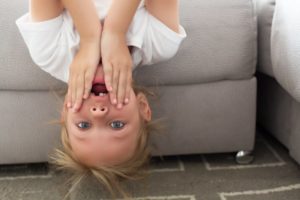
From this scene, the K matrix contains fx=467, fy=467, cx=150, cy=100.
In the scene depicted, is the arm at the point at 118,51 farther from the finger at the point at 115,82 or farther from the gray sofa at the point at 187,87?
the gray sofa at the point at 187,87

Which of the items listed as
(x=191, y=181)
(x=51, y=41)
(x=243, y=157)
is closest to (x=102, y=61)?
(x=51, y=41)

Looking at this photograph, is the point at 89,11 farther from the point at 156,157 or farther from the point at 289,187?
the point at 289,187

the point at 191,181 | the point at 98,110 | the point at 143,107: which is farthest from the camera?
the point at 191,181

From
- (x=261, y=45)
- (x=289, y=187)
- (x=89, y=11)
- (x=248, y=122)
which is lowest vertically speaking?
(x=289, y=187)

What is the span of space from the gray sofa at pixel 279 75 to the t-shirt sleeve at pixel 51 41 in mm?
450

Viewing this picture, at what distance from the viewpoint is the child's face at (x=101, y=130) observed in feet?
3.02

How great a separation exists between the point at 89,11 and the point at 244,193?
0.53m

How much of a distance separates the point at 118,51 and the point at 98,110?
130mm

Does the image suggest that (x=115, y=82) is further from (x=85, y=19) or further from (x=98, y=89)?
(x=85, y=19)

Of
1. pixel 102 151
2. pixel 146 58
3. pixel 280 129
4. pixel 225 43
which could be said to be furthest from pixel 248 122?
pixel 102 151

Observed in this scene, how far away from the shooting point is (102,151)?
0.92 meters

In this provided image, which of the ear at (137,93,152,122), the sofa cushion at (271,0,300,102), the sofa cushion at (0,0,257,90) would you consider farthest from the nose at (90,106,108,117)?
the sofa cushion at (271,0,300,102)

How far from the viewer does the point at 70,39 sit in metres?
1.00

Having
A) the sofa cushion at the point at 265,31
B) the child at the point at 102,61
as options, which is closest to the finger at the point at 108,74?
the child at the point at 102,61
